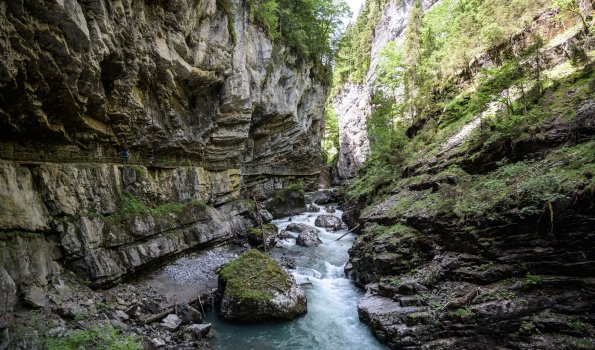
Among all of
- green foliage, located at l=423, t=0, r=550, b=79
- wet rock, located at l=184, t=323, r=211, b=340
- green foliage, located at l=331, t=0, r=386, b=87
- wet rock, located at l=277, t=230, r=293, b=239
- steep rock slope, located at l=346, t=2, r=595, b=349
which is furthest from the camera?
green foliage, located at l=331, t=0, r=386, b=87

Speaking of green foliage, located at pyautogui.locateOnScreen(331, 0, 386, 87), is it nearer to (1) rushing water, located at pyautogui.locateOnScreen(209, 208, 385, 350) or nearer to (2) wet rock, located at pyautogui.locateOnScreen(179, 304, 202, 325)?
(1) rushing water, located at pyautogui.locateOnScreen(209, 208, 385, 350)

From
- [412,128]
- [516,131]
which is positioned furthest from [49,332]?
[412,128]

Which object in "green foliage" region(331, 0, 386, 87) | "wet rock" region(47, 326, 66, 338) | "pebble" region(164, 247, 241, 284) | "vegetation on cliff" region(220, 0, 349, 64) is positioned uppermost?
"green foliage" region(331, 0, 386, 87)

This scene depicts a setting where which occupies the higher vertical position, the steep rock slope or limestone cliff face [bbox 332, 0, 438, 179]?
limestone cliff face [bbox 332, 0, 438, 179]

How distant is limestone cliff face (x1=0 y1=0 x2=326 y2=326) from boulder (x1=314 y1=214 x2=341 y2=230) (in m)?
5.53

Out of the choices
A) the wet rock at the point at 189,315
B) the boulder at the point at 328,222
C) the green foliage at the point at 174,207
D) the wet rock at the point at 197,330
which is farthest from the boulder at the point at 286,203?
the wet rock at the point at 197,330

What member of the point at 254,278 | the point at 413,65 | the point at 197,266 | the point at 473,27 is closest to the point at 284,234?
the point at 197,266

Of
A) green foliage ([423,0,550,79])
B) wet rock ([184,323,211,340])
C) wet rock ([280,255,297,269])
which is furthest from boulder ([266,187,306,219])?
wet rock ([184,323,211,340])

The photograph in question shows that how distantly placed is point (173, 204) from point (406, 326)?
12.2m

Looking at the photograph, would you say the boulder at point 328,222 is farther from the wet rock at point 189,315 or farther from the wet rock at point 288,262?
the wet rock at point 189,315

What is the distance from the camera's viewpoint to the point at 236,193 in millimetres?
23141

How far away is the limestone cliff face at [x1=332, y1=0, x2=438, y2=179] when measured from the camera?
39.9 m

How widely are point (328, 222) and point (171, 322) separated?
15.3 meters

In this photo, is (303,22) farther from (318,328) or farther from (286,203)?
(318,328)
